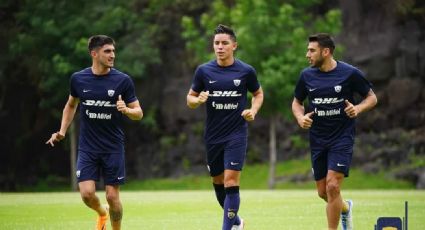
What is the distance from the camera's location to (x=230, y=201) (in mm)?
13523

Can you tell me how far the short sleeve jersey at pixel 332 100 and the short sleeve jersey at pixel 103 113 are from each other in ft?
8.12

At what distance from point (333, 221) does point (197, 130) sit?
3822 cm

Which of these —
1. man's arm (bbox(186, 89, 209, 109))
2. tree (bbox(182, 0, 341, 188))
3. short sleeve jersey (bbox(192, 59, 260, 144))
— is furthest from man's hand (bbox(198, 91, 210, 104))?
tree (bbox(182, 0, 341, 188))

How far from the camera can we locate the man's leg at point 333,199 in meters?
13.1

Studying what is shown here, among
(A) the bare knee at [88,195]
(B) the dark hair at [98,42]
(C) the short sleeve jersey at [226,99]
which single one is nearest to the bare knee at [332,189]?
(C) the short sleeve jersey at [226,99]

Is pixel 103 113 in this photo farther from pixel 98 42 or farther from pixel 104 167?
pixel 98 42

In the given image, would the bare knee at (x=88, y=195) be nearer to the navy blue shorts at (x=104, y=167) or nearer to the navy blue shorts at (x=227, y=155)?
the navy blue shorts at (x=104, y=167)

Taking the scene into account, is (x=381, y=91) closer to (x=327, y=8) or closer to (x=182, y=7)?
(x=327, y=8)

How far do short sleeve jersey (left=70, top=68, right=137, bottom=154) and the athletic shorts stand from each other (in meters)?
2.60

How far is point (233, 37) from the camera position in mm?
14289

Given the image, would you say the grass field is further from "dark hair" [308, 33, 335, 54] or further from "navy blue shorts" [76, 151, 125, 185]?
"dark hair" [308, 33, 335, 54]

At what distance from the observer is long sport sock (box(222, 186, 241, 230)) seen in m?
13.5

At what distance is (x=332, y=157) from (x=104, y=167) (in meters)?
3.03

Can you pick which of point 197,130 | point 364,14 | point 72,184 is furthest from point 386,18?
point 72,184
